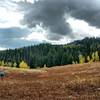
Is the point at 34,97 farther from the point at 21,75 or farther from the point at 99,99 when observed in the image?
the point at 21,75

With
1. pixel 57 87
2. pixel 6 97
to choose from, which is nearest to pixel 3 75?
pixel 57 87

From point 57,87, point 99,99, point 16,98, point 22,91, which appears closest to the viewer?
point 99,99

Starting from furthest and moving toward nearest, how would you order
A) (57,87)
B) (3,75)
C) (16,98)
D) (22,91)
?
(3,75), (57,87), (22,91), (16,98)

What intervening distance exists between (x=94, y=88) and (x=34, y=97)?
9.34 m

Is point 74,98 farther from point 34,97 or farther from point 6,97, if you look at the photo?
point 6,97

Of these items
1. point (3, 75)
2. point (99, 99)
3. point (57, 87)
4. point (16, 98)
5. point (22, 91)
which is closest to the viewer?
point (99, 99)

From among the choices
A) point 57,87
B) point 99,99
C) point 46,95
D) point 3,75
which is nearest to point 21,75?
point 3,75

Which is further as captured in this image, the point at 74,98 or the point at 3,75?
the point at 3,75

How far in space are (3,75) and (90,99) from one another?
48.3 m

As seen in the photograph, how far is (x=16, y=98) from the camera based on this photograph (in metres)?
33.7

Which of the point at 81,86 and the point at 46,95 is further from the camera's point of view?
the point at 81,86

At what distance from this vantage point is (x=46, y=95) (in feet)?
115

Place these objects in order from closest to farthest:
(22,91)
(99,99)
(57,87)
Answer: (99,99), (22,91), (57,87)

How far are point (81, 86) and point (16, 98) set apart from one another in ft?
34.5
